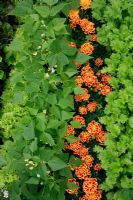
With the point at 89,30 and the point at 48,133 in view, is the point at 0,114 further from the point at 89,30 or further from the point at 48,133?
the point at 89,30

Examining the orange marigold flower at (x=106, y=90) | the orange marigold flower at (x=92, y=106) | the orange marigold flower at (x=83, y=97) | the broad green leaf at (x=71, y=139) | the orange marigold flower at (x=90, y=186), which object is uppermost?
the orange marigold flower at (x=106, y=90)

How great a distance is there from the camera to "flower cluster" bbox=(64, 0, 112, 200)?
342 cm

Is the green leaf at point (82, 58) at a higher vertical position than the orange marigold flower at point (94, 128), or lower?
higher

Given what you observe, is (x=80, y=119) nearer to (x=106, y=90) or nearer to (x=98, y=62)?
(x=106, y=90)

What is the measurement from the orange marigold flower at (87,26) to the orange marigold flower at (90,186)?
1.02 meters

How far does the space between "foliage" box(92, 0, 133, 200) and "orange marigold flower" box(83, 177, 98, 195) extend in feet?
0.25

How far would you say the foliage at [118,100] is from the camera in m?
3.28

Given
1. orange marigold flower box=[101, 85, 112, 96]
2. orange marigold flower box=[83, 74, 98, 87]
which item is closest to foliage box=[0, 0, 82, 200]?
orange marigold flower box=[83, 74, 98, 87]

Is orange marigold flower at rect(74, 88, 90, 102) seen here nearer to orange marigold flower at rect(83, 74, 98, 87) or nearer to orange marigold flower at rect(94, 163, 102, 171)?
orange marigold flower at rect(83, 74, 98, 87)

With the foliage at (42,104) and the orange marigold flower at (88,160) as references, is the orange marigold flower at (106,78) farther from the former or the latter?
the orange marigold flower at (88,160)

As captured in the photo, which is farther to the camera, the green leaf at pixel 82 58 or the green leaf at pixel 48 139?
the green leaf at pixel 82 58

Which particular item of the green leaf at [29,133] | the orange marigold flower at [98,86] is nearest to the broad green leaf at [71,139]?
the green leaf at [29,133]

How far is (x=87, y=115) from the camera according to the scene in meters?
3.47

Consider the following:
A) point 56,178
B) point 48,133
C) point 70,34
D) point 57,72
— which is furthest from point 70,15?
point 56,178
